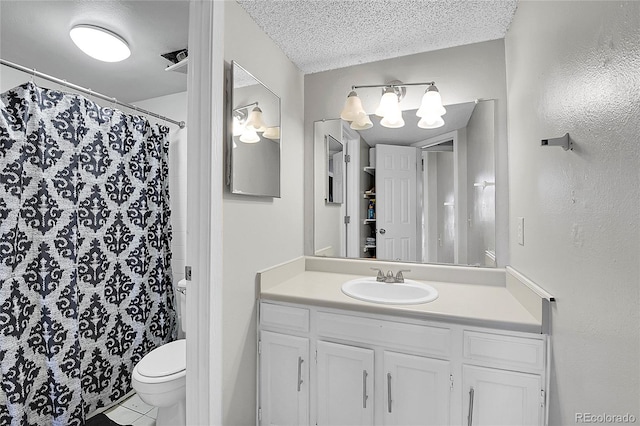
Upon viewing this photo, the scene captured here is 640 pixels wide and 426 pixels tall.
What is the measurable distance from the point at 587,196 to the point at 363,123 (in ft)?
4.34

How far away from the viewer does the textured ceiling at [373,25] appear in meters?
1.38

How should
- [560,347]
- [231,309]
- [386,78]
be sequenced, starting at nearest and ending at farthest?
[560,347] → [231,309] → [386,78]

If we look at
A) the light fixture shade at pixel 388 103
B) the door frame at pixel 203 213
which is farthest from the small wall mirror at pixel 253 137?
the light fixture shade at pixel 388 103

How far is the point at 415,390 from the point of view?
121 centimetres

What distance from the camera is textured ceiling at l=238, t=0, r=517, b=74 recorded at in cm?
138

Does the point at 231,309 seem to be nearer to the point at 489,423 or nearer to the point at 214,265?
the point at 214,265

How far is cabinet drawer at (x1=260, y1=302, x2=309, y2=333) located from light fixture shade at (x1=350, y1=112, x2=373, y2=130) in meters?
1.22

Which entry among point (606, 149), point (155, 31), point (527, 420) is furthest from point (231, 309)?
point (155, 31)

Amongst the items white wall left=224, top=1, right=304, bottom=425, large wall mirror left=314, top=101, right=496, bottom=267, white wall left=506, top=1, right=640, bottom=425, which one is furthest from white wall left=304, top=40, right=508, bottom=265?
white wall left=506, top=1, right=640, bottom=425

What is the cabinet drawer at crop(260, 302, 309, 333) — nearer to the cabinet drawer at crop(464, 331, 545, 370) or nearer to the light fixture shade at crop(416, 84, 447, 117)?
the cabinet drawer at crop(464, 331, 545, 370)

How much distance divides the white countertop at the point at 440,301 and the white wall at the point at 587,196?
16 cm

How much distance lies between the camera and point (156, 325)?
7.11 feet

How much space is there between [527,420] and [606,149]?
3.38 ft

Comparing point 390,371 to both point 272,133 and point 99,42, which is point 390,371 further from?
point 99,42
